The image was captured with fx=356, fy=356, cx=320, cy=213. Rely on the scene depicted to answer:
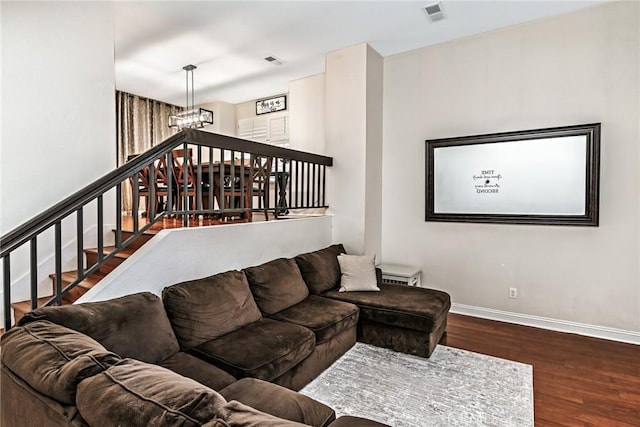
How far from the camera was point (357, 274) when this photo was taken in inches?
146

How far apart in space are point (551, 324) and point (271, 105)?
544cm

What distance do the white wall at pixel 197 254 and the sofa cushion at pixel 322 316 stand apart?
620 millimetres

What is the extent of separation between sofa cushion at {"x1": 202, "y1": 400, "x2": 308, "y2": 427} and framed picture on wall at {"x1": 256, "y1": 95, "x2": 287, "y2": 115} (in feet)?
19.8

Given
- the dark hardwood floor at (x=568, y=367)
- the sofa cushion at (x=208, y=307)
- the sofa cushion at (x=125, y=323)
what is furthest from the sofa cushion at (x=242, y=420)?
the dark hardwood floor at (x=568, y=367)

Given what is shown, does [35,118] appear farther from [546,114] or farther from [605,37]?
[605,37]

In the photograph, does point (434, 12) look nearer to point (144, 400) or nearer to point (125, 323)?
point (125, 323)

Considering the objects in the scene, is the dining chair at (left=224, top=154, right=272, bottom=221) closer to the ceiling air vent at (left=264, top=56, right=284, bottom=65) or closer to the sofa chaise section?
the sofa chaise section

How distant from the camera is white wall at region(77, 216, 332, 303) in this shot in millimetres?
2328

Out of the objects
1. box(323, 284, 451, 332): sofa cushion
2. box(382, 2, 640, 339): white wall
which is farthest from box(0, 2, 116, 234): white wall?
box(382, 2, 640, 339): white wall

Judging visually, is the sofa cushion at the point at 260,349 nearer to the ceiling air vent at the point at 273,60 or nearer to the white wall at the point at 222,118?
the ceiling air vent at the point at 273,60

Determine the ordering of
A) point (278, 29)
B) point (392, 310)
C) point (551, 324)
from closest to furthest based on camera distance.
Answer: point (392, 310)
point (551, 324)
point (278, 29)

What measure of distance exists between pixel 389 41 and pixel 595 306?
364 cm

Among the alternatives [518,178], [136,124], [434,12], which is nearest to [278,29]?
[434,12]

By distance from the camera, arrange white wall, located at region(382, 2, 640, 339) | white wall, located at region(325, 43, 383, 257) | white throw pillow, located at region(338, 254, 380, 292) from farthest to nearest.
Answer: white wall, located at region(325, 43, 383, 257) < white throw pillow, located at region(338, 254, 380, 292) < white wall, located at region(382, 2, 640, 339)
